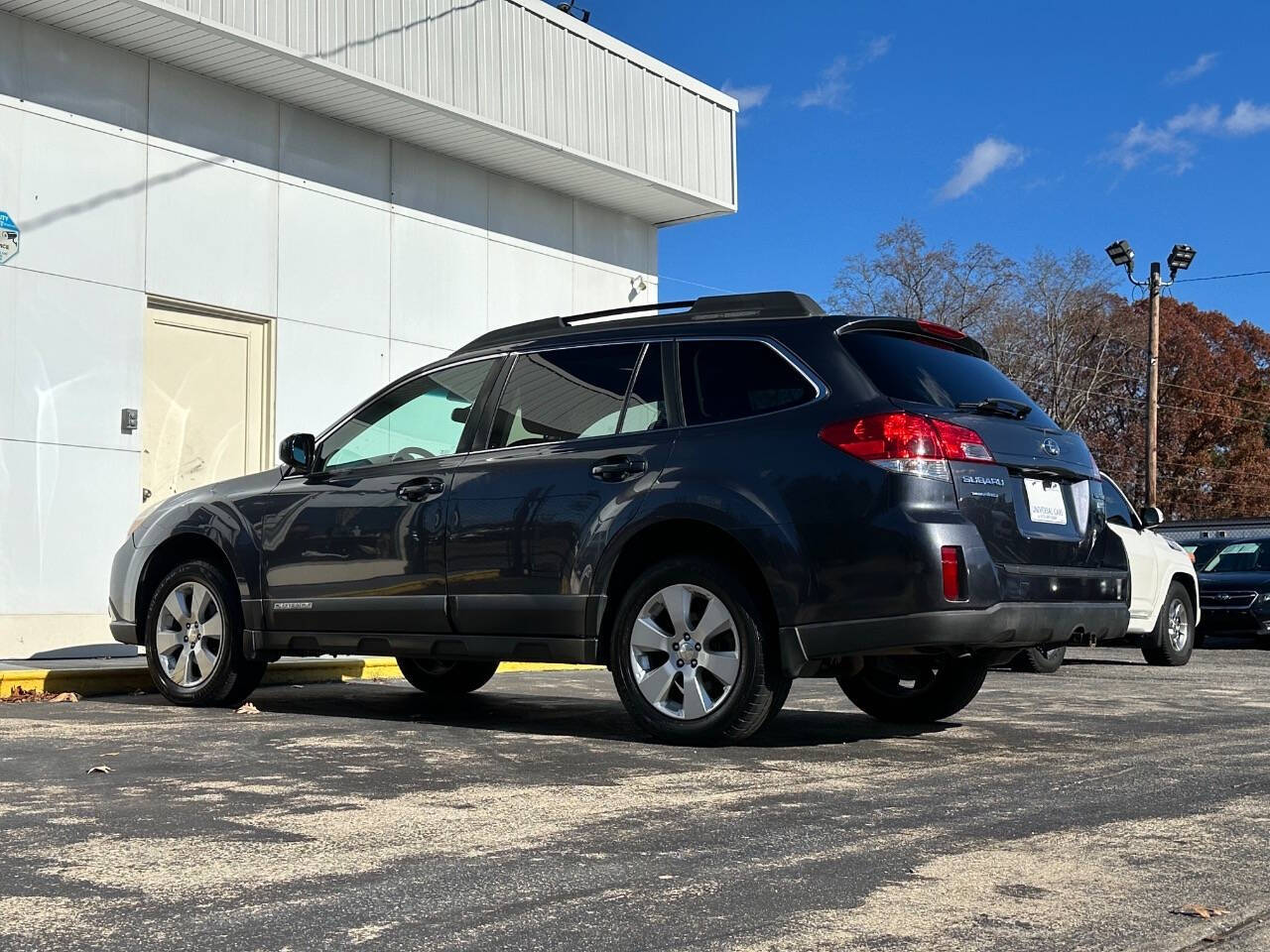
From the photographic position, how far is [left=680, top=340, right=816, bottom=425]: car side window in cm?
645

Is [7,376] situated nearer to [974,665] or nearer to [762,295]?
[762,295]

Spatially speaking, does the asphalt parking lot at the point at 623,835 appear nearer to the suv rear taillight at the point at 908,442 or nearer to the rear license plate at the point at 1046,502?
the rear license plate at the point at 1046,502

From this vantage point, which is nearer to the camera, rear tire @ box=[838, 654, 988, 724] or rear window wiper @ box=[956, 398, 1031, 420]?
rear window wiper @ box=[956, 398, 1031, 420]

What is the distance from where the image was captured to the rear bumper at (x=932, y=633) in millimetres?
5934

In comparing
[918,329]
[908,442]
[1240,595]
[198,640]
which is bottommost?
[198,640]

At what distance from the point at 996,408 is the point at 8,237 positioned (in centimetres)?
865

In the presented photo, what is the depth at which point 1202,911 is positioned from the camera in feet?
11.6

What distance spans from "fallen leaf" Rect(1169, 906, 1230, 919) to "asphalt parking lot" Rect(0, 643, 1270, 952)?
1.0 inches

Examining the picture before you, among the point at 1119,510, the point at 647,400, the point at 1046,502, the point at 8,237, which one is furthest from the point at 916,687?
the point at 8,237

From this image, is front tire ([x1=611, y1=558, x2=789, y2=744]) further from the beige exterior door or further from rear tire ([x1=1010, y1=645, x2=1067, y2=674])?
the beige exterior door

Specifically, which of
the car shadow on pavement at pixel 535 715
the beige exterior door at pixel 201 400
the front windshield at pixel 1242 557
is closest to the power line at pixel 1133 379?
the front windshield at pixel 1242 557

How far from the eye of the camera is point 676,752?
634 cm

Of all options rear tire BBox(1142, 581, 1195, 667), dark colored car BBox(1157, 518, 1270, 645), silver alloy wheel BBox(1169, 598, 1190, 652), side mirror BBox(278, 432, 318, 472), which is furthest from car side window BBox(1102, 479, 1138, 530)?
side mirror BBox(278, 432, 318, 472)

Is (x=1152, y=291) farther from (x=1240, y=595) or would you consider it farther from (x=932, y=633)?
(x=932, y=633)
